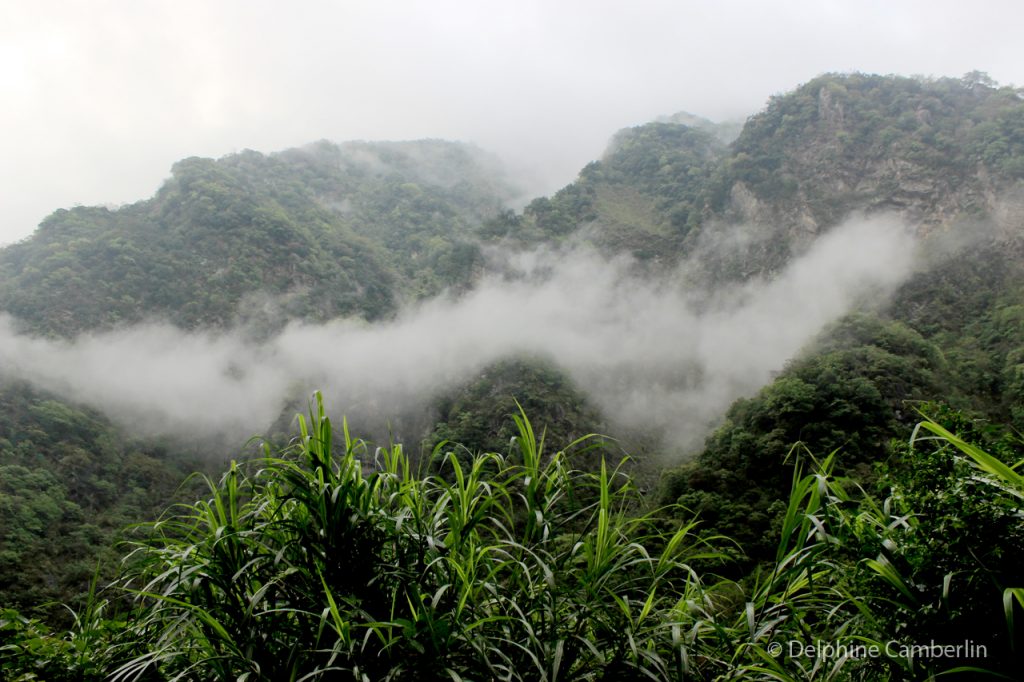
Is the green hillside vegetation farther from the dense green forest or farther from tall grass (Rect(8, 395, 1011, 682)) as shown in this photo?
tall grass (Rect(8, 395, 1011, 682))

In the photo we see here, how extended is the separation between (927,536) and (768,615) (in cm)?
55

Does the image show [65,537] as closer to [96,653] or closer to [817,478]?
[96,653]

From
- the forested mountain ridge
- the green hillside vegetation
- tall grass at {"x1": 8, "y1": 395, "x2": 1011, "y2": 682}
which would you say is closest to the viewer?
tall grass at {"x1": 8, "y1": 395, "x2": 1011, "y2": 682}

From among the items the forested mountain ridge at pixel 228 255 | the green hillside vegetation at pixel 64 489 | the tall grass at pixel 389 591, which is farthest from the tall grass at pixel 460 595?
the forested mountain ridge at pixel 228 255

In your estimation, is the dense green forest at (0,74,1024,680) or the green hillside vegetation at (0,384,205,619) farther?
the green hillside vegetation at (0,384,205,619)

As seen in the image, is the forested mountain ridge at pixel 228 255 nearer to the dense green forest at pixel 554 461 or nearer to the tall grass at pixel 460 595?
the dense green forest at pixel 554 461

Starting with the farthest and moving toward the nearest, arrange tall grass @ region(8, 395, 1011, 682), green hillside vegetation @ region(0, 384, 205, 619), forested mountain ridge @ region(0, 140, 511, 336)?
forested mountain ridge @ region(0, 140, 511, 336) < green hillside vegetation @ region(0, 384, 205, 619) < tall grass @ region(8, 395, 1011, 682)

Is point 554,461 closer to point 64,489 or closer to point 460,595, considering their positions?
point 460,595

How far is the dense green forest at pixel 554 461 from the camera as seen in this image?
1.74 m

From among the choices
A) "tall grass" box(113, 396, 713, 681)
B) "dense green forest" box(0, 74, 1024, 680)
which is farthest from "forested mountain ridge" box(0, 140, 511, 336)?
"tall grass" box(113, 396, 713, 681)

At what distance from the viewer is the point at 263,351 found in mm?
51656

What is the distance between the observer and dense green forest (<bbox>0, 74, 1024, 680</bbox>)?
5.72 ft

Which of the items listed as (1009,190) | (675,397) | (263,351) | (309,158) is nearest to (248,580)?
(675,397)

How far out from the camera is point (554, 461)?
6.98ft
